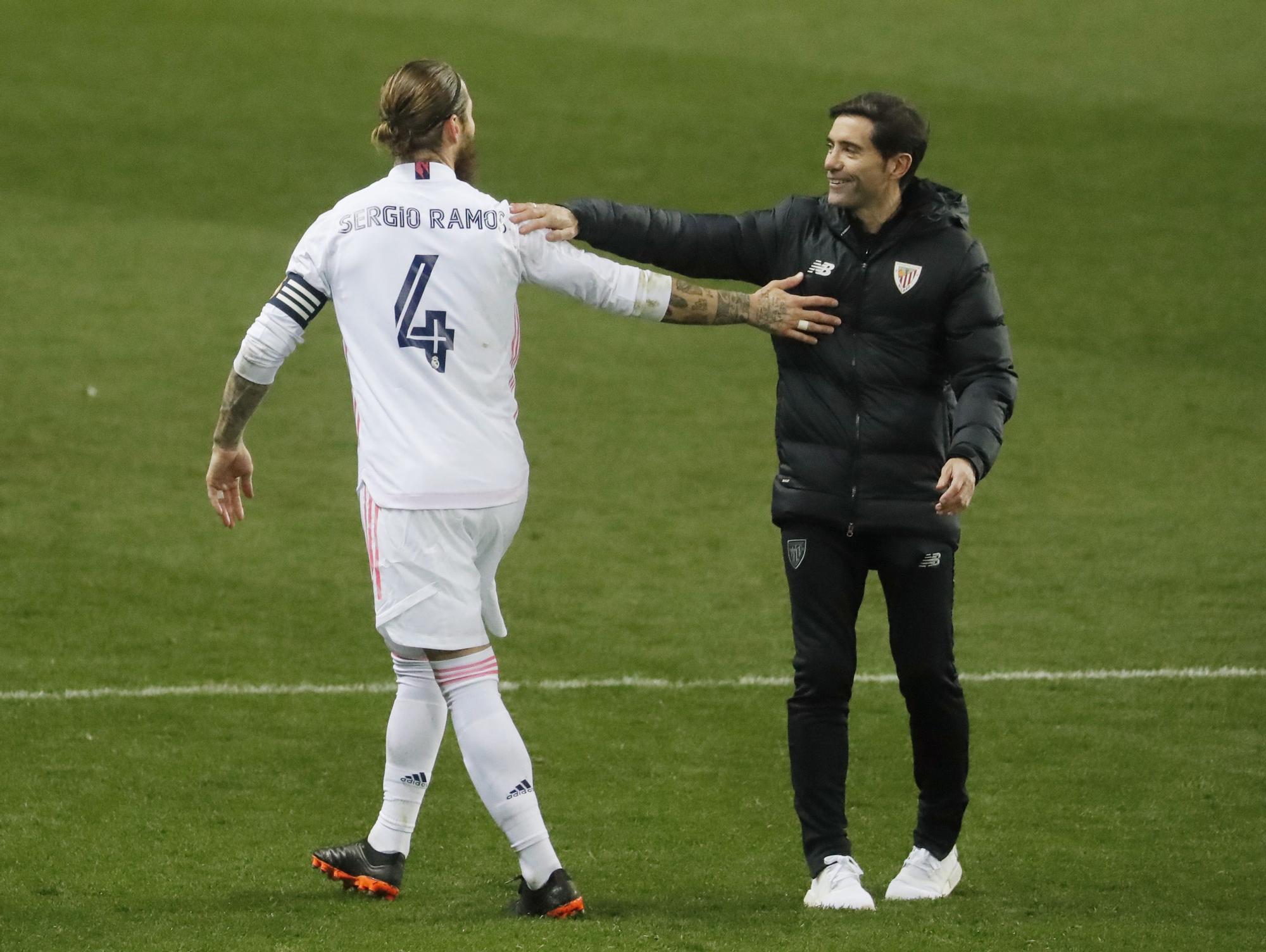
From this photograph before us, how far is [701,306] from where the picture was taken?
4.75 meters

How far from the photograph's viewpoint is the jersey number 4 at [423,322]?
4.52m

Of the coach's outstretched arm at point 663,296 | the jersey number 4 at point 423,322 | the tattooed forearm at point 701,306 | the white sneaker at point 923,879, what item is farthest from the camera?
the white sneaker at point 923,879

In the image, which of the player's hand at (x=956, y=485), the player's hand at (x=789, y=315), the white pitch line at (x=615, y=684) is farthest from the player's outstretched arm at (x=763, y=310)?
the white pitch line at (x=615, y=684)

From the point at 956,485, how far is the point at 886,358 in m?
0.47

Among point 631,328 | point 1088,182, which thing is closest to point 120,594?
point 631,328

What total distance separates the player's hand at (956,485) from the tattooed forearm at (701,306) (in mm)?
634

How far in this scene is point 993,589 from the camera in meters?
8.80

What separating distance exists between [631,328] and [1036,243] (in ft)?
13.0

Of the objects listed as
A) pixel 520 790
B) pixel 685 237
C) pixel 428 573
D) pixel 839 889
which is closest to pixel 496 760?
pixel 520 790

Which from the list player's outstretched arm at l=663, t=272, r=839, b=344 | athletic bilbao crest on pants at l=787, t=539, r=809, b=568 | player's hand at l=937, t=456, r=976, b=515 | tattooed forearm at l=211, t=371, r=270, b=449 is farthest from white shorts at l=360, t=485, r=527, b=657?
player's hand at l=937, t=456, r=976, b=515

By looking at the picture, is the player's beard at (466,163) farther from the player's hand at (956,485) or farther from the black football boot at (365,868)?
the black football boot at (365,868)

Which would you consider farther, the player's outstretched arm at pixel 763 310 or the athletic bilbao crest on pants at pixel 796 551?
the athletic bilbao crest on pants at pixel 796 551

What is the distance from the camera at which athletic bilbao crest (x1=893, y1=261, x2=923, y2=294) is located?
4816mm

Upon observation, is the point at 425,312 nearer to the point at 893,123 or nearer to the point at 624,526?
the point at 893,123
